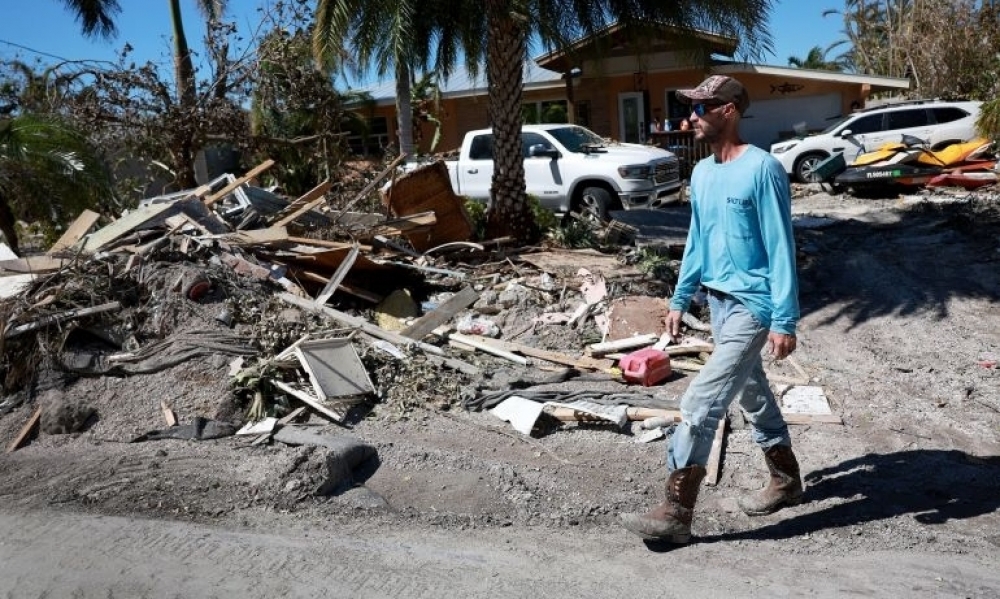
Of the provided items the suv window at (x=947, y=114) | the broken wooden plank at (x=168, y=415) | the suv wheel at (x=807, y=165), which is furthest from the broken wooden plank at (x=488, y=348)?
the suv window at (x=947, y=114)

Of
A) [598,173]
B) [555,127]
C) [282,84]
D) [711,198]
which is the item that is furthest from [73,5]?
[711,198]

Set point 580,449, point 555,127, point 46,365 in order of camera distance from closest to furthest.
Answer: point 580,449, point 46,365, point 555,127

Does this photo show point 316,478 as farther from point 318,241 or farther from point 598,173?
point 598,173

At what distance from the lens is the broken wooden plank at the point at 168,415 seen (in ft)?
19.3

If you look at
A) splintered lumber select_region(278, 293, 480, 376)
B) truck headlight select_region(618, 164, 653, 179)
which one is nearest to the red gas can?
splintered lumber select_region(278, 293, 480, 376)

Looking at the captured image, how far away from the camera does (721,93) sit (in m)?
4.05

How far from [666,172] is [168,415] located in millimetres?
11366

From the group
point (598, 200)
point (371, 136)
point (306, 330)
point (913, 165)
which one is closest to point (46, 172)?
point (306, 330)

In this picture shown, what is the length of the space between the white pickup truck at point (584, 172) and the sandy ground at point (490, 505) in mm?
8031

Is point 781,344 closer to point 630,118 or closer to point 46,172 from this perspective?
point 46,172

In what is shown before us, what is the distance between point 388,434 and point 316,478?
1066mm

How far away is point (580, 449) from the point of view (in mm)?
5422

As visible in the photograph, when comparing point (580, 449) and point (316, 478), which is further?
point (580, 449)

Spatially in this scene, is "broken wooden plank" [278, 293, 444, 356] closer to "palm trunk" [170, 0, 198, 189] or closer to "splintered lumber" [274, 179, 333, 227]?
"splintered lumber" [274, 179, 333, 227]
